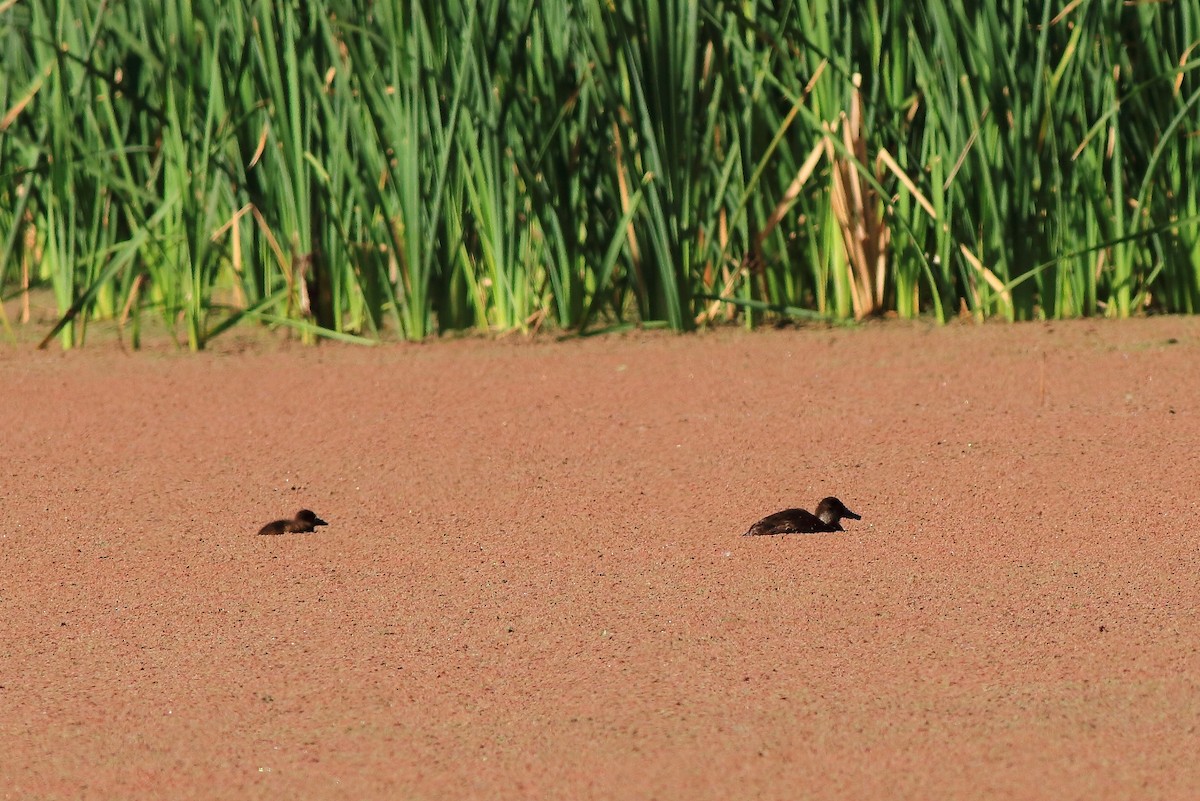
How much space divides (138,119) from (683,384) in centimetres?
201

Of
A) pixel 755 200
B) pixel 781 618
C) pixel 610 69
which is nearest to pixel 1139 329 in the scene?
pixel 755 200

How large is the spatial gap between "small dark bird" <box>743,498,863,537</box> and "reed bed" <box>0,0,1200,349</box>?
5.30 feet

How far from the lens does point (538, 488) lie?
9.60 feet

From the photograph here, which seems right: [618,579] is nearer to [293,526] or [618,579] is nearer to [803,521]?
[803,521]

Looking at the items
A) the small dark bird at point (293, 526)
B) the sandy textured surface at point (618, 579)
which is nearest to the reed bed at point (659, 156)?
the sandy textured surface at point (618, 579)

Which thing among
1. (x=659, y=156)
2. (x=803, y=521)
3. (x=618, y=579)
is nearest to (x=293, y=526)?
(x=618, y=579)

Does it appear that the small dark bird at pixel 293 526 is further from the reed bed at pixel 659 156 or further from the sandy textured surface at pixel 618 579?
the reed bed at pixel 659 156

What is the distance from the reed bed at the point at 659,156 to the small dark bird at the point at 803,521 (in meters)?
1.61

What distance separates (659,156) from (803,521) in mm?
1710

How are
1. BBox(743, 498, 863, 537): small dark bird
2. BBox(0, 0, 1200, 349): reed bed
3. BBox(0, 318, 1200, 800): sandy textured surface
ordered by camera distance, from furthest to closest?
BBox(0, 0, 1200, 349): reed bed → BBox(743, 498, 863, 537): small dark bird → BBox(0, 318, 1200, 800): sandy textured surface

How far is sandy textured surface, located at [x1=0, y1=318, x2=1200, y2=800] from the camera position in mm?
1730

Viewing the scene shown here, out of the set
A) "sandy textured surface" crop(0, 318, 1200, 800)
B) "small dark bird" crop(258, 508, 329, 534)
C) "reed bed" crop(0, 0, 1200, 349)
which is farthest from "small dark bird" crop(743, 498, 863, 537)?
"reed bed" crop(0, 0, 1200, 349)

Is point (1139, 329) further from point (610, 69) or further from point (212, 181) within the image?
point (212, 181)

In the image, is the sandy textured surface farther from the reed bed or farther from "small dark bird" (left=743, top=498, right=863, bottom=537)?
the reed bed
